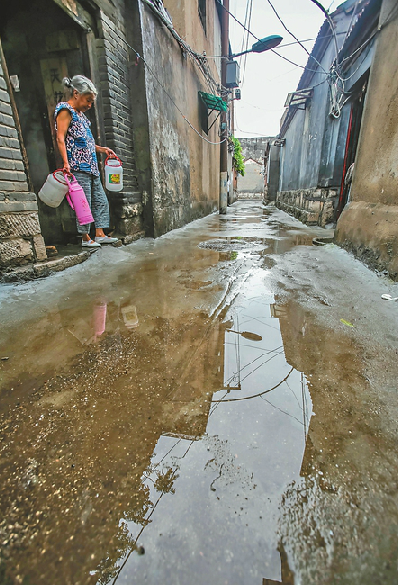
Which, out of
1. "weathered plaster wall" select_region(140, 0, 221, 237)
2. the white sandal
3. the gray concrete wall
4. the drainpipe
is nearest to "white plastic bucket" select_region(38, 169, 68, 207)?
the white sandal

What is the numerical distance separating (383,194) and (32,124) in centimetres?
423

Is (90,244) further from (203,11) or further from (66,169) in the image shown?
(203,11)

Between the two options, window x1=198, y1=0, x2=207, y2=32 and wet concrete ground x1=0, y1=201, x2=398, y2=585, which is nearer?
wet concrete ground x1=0, y1=201, x2=398, y2=585

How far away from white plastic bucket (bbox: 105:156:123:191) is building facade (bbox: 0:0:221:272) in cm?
22

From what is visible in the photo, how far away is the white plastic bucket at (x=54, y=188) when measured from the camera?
271 centimetres

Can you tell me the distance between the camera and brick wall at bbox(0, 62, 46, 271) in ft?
6.92

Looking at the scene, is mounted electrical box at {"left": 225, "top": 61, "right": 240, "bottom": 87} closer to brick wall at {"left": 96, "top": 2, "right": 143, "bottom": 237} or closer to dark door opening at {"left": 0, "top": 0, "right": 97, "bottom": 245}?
brick wall at {"left": 96, "top": 2, "right": 143, "bottom": 237}

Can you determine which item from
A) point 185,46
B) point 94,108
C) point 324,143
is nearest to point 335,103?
point 324,143

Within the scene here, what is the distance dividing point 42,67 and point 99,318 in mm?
3558

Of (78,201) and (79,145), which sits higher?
(79,145)

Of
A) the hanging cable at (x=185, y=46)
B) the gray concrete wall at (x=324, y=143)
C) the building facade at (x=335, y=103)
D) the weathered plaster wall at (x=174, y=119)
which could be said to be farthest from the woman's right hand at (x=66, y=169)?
the gray concrete wall at (x=324, y=143)

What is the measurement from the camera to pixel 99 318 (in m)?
1.73

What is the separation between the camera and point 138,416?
3.22 feet

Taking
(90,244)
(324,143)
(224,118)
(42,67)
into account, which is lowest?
(90,244)
